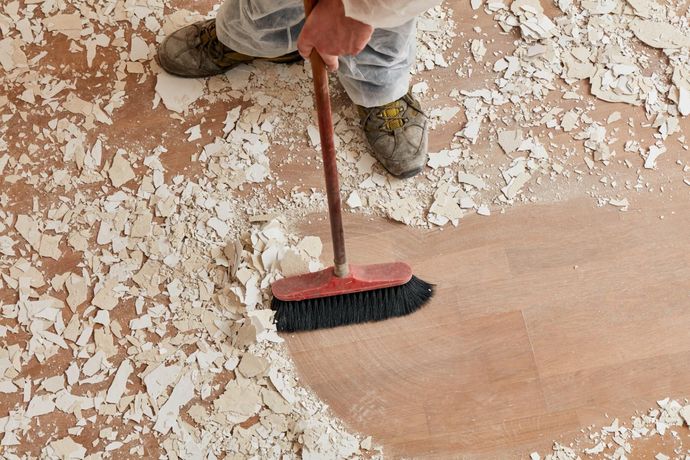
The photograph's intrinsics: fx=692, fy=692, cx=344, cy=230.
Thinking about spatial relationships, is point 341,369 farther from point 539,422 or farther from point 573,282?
point 573,282

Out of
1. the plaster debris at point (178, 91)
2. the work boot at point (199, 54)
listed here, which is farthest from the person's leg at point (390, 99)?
the plaster debris at point (178, 91)

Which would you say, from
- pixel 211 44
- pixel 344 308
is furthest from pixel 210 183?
pixel 344 308

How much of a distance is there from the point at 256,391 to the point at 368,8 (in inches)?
31.3

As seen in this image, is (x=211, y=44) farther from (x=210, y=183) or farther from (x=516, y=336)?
(x=516, y=336)

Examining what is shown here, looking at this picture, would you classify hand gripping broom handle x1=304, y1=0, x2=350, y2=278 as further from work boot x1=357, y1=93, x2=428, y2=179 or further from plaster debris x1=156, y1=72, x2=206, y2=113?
plaster debris x1=156, y1=72, x2=206, y2=113

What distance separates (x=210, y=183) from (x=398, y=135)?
43cm

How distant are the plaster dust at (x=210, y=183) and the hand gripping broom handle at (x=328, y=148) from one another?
17 cm

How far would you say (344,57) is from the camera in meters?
1.35

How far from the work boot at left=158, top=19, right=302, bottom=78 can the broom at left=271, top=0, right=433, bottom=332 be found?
0.48 metres

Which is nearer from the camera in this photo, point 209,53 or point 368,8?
point 368,8

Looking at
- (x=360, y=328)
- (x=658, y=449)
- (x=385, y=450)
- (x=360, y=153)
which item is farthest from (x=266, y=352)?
(x=658, y=449)

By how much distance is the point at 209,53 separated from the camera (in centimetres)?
155

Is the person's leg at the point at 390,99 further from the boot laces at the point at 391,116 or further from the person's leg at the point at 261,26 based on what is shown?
the person's leg at the point at 261,26

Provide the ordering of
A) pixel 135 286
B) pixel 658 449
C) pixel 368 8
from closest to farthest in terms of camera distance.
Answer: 1. pixel 368 8
2. pixel 658 449
3. pixel 135 286
